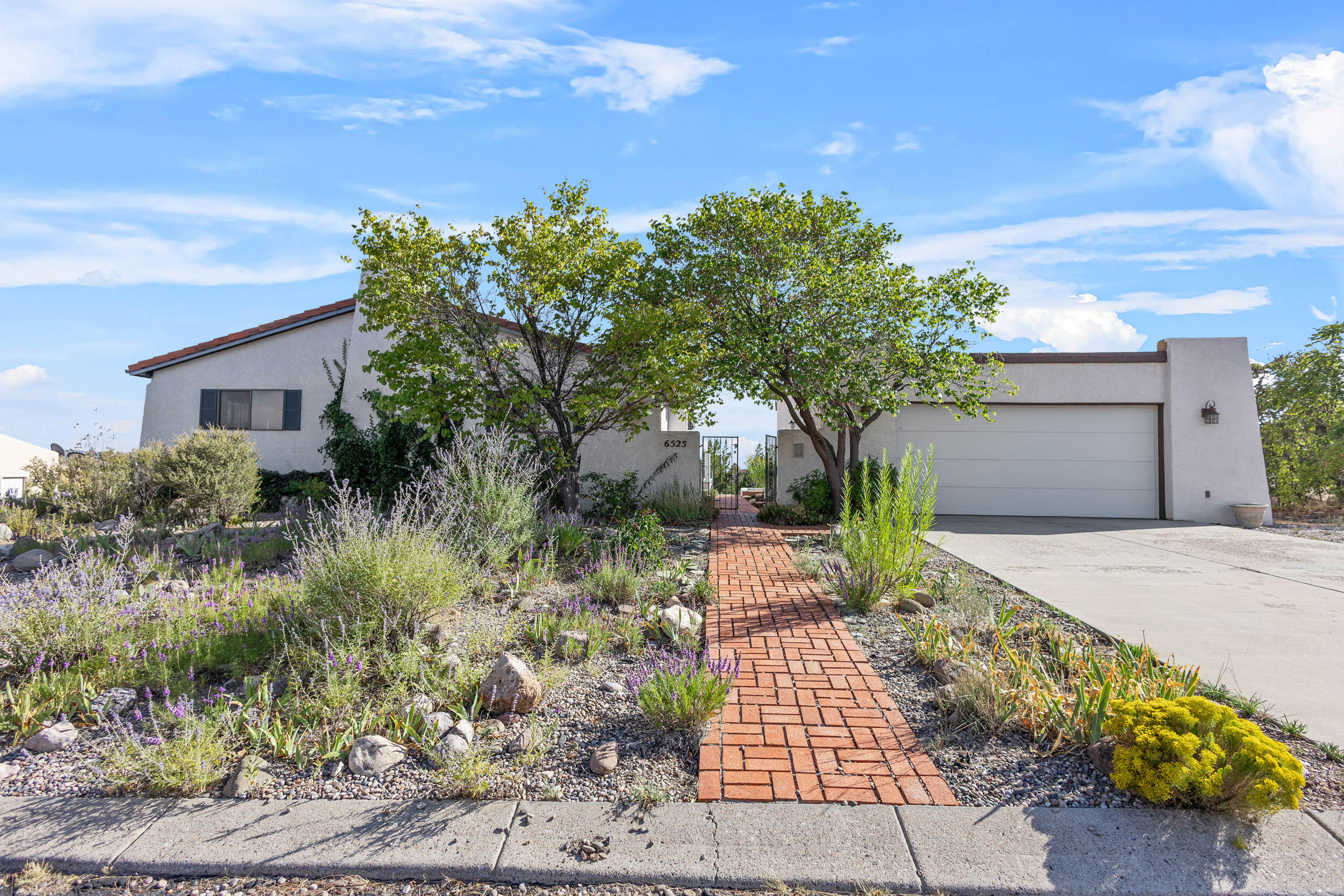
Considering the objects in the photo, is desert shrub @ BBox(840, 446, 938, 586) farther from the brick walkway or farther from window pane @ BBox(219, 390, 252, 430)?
window pane @ BBox(219, 390, 252, 430)

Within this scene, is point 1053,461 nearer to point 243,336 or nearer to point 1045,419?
point 1045,419

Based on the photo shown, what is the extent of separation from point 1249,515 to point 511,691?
1483 centimetres

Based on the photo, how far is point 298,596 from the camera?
4.55 m

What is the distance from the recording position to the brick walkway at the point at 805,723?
117 inches

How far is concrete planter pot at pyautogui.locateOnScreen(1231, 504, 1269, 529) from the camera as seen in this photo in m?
13.0

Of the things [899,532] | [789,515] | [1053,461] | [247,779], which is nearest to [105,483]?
[247,779]

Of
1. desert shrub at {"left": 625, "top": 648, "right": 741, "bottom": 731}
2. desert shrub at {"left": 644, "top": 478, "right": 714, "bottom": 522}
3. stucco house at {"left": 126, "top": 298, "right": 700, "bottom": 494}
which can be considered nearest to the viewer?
desert shrub at {"left": 625, "top": 648, "right": 741, "bottom": 731}

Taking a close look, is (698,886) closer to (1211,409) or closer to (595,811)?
(595,811)

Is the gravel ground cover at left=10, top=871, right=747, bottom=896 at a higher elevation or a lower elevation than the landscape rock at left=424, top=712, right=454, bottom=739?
lower

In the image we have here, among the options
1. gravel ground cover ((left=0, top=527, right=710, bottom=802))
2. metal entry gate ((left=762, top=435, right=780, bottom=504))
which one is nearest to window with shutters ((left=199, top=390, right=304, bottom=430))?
metal entry gate ((left=762, top=435, right=780, bottom=504))

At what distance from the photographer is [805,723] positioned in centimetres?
357

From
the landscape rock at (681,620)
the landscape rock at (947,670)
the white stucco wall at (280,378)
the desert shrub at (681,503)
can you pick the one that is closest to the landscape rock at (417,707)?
the landscape rock at (681,620)

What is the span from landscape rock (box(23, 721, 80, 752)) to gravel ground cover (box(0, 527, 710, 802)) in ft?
0.09

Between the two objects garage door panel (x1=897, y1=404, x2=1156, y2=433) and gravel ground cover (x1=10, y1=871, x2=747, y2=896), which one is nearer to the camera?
gravel ground cover (x1=10, y1=871, x2=747, y2=896)
